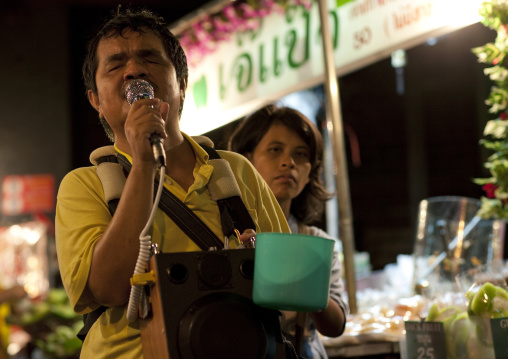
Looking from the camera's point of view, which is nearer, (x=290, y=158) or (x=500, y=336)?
(x=500, y=336)

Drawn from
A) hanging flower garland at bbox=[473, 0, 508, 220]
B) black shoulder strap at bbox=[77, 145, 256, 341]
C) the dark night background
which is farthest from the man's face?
the dark night background

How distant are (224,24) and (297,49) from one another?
669 millimetres

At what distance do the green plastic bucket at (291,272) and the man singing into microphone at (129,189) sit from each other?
0.77 feet

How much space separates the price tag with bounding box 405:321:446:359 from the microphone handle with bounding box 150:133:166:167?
1.29m

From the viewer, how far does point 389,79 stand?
41.9 feet

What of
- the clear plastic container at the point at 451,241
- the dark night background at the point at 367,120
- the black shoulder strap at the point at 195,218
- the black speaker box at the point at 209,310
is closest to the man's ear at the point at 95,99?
the black shoulder strap at the point at 195,218

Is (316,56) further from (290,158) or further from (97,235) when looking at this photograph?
(97,235)

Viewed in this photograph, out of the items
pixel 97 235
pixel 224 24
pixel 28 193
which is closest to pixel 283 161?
pixel 97 235

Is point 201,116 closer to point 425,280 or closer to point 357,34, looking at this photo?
point 357,34

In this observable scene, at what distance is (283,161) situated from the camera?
8.90 feet

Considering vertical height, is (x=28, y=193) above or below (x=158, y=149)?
above

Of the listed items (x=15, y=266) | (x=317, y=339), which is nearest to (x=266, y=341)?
(x=317, y=339)

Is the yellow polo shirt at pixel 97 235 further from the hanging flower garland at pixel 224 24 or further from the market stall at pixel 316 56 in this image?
the hanging flower garland at pixel 224 24

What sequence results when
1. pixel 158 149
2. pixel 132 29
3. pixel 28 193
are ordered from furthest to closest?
pixel 28 193 < pixel 132 29 < pixel 158 149
